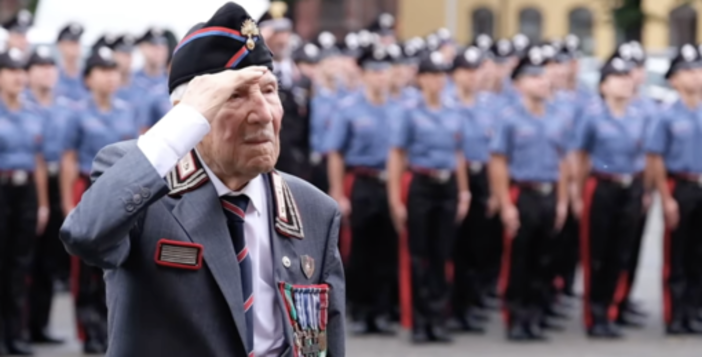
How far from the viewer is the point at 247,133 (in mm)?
3369

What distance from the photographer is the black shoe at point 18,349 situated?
10695 millimetres

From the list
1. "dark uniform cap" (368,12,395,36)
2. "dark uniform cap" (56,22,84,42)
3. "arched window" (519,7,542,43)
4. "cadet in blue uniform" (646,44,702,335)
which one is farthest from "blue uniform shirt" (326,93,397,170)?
"arched window" (519,7,542,43)

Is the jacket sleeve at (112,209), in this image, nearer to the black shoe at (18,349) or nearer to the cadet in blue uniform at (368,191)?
the black shoe at (18,349)

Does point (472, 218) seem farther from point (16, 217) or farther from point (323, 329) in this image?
point (323, 329)

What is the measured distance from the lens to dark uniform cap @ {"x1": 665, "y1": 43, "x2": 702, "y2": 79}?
39.2 feet

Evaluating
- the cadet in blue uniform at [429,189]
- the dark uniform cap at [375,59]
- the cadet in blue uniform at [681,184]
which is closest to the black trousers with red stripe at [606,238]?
the cadet in blue uniform at [681,184]

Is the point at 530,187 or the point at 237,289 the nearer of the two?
the point at 237,289

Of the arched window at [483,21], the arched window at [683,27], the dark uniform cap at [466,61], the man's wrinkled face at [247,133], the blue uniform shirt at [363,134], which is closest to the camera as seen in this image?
the man's wrinkled face at [247,133]

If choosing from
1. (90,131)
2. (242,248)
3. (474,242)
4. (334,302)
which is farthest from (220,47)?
(474,242)

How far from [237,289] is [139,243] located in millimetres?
223

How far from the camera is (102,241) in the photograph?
3127 mm

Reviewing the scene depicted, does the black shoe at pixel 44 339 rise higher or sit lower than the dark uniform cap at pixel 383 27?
lower

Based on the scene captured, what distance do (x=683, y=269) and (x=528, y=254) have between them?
1209 millimetres

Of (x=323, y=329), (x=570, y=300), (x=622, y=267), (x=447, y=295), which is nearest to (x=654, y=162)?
(x=622, y=267)
